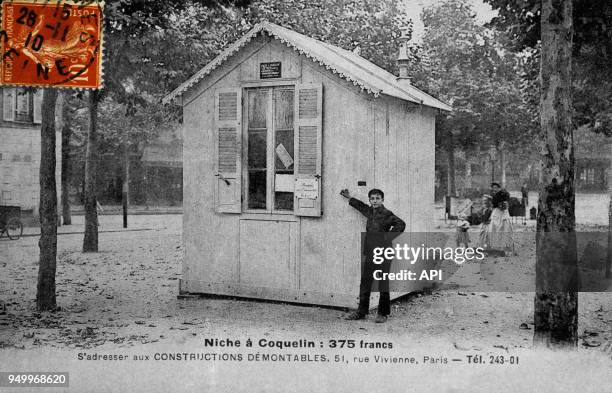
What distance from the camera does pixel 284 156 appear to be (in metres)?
8.57

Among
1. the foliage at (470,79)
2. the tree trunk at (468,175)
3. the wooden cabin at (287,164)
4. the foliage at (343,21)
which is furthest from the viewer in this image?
the tree trunk at (468,175)

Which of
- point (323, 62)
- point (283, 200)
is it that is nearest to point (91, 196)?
point (283, 200)

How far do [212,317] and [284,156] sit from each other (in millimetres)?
2325

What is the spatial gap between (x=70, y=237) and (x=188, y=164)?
9923mm

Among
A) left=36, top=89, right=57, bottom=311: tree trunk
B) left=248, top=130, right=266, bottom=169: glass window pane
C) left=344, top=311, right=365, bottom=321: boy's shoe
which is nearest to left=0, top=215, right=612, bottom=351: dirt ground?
left=344, top=311, right=365, bottom=321: boy's shoe

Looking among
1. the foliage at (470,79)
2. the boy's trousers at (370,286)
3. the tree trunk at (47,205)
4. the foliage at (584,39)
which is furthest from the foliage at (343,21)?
the tree trunk at (47,205)

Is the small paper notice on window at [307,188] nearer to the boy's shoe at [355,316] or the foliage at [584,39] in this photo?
the boy's shoe at [355,316]

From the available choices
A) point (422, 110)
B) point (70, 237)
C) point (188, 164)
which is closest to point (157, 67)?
point (188, 164)

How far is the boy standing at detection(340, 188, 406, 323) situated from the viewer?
25.4 feet

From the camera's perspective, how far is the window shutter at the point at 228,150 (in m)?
8.77

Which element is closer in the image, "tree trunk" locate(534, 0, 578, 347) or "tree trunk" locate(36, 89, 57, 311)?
"tree trunk" locate(534, 0, 578, 347)

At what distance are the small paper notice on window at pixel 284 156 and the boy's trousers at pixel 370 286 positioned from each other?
1684 mm

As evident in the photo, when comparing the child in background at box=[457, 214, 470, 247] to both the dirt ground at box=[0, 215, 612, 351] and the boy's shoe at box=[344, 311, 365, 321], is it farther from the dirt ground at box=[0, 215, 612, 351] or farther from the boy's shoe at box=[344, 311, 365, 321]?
the boy's shoe at box=[344, 311, 365, 321]

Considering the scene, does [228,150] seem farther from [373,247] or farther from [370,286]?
[370,286]
